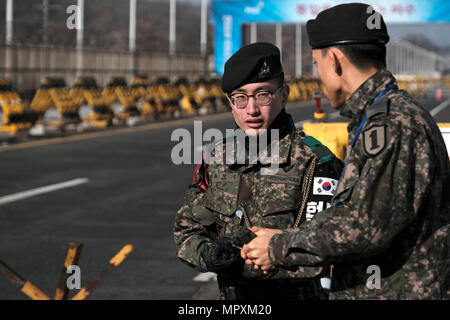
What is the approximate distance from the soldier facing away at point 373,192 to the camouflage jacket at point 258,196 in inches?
22.3

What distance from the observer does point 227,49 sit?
16.5m

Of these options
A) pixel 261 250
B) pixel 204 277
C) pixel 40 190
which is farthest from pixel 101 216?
pixel 261 250

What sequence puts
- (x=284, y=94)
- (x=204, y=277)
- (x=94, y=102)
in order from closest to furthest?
(x=284, y=94)
(x=204, y=277)
(x=94, y=102)

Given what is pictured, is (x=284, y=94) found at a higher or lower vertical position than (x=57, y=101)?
higher

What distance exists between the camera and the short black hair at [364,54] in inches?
97.6

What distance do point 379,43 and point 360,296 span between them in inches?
30.4

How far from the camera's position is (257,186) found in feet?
10.6

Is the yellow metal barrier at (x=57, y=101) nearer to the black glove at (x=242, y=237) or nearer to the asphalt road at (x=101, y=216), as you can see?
the asphalt road at (x=101, y=216)

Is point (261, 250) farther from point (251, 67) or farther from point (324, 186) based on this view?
point (251, 67)

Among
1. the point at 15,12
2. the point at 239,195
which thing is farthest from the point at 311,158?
the point at 15,12

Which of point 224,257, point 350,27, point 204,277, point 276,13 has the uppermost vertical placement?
point 276,13

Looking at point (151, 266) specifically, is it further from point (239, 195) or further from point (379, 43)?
point (379, 43)

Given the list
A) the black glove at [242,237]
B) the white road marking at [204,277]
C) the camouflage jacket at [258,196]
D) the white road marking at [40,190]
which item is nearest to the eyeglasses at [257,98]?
the camouflage jacket at [258,196]

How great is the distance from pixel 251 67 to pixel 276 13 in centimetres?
1874
